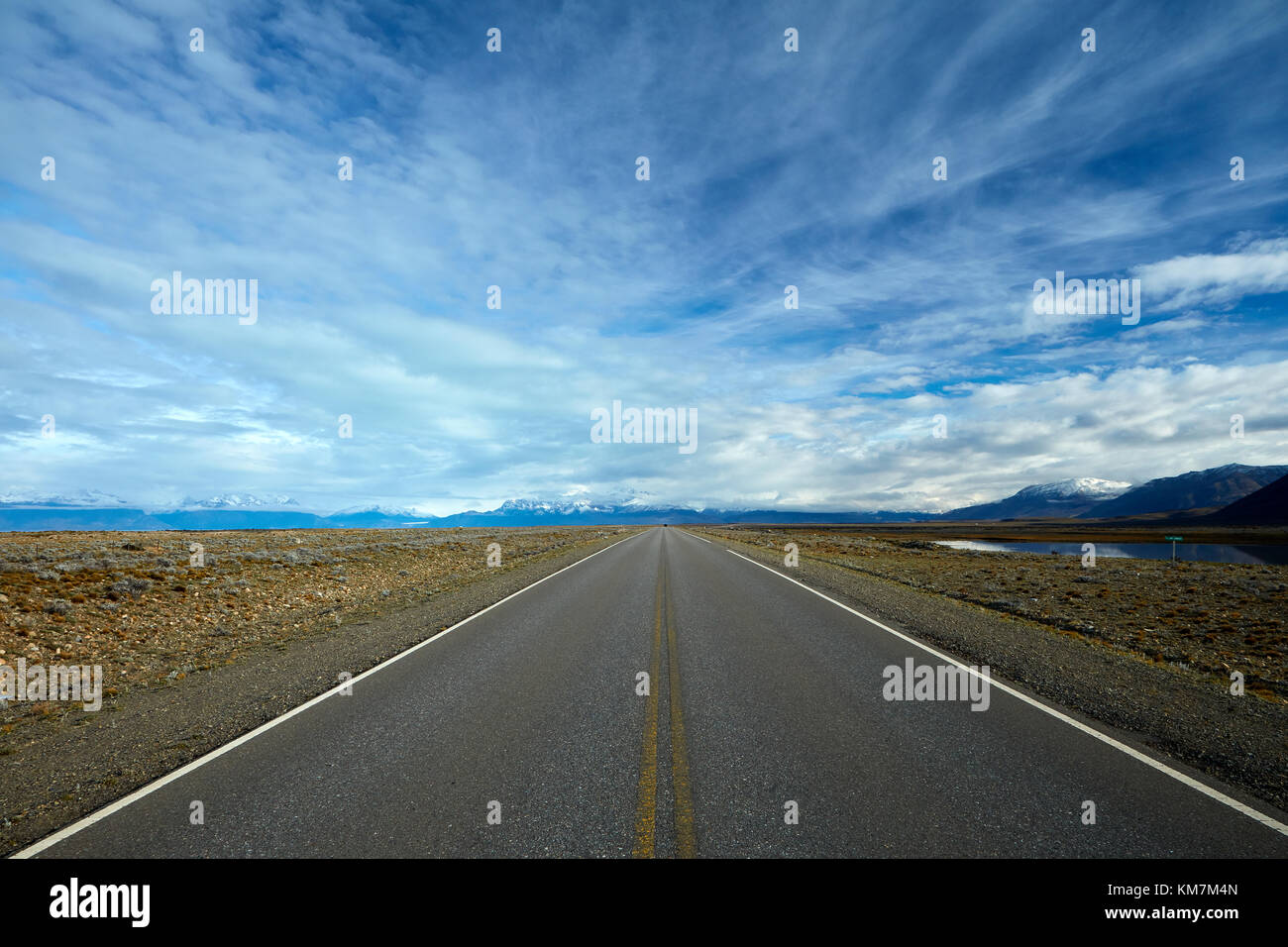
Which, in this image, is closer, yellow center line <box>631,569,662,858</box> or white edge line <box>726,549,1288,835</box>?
yellow center line <box>631,569,662,858</box>

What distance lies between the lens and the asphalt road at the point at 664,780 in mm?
4270

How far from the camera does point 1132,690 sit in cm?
801

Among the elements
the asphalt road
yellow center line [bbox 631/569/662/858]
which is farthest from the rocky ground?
yellow center line [bbox 631/569/662/858]

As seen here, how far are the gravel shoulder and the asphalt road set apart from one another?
2.16 feet

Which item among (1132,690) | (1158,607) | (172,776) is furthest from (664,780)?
(1158,607)

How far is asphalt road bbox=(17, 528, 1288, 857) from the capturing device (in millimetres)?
4270

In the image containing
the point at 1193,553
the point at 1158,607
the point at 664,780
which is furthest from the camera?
the point at 1193,553

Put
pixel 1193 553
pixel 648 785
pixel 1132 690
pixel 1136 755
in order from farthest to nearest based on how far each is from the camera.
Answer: pixel 1193 553
pixel 1132 690
pixel 1136 755
pixel 648 785

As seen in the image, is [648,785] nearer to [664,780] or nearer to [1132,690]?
[664,780]

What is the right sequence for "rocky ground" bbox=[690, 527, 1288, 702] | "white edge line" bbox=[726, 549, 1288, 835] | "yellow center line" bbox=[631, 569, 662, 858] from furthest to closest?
"rocky ground" bbox=[690, 527, 1288, 702] < "white edge line" bbox=[726, 549, 1288, 835] < "yellow center line" bbox=[631, 569, 662, 858]

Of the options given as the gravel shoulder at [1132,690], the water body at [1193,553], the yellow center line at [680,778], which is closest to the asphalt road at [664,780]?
the yellow center line at [680,778]

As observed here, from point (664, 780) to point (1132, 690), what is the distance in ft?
23.9

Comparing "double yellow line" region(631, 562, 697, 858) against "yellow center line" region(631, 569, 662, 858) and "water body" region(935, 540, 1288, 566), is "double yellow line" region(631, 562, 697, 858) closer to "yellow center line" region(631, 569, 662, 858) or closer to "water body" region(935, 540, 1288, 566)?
"yellow center line" region(631, 569, 662, 858)
